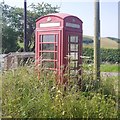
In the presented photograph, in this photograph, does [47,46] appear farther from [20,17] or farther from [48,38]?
[20,17]

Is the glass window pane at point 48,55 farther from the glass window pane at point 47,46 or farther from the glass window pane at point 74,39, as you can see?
the glass window pane at point 74,39

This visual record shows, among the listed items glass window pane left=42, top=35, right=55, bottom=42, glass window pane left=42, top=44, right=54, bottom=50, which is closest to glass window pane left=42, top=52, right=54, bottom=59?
glass window pane left=42, top=44, right=54, bottom=50

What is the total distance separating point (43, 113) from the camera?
12.7 ft

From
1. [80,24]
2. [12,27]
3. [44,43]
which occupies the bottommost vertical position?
[44,43]

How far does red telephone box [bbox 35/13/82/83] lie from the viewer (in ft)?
21.1

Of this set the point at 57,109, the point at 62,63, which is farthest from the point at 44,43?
the point at 57,109

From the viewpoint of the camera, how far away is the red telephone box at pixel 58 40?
21.1 feet

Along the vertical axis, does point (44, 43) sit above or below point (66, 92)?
above

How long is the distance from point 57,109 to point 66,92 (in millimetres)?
525

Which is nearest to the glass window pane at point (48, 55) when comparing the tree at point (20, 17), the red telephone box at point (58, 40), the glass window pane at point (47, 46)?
the red telephone box at point (58, 40)

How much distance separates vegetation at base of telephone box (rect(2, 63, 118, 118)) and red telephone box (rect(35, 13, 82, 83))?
149 cm

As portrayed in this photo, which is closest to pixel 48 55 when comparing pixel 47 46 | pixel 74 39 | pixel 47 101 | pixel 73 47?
pixel 47 46

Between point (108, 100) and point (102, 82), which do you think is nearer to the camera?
point (108, 100)

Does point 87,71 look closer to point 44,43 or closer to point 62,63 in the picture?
point 62,63
